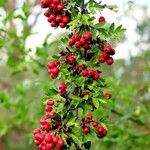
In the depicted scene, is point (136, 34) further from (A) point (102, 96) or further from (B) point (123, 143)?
(A) point (102, 96)

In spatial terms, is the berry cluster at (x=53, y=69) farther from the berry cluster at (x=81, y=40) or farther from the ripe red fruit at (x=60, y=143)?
the ripe red fruit at (x=60, y=143)

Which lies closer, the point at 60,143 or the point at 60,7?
the point at 60,143

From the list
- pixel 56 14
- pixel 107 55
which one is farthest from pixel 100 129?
pixel 56 14

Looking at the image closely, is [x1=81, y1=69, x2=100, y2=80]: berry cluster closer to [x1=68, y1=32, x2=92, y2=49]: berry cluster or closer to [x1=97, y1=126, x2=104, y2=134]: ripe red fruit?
[x1=68, y1=32, x2=92, y2=49]: berry cluster

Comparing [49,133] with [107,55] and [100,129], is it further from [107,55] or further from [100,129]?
[107,55]

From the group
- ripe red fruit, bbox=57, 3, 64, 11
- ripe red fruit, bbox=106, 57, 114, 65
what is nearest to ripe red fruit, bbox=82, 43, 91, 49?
ripe red fruit, bbox=106, 57, 114, 65

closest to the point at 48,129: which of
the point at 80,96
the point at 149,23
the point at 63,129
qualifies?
the point at 63,129

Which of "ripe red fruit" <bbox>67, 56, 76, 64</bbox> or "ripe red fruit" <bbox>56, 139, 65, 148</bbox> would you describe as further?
"ripe red fruit" <bbox>67, 56, 76, 64</bbox>
